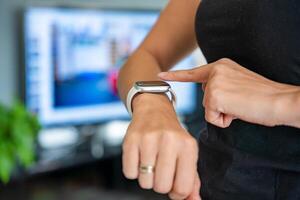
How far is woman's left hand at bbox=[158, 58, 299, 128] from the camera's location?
567 mm

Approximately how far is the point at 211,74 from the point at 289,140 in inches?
5.8

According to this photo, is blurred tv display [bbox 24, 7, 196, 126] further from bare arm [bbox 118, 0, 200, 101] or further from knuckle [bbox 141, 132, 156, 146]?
knuckle [bbox 141, 132, 156, 146]

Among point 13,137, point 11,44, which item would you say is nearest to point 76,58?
point 11,44

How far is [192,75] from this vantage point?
0.65m

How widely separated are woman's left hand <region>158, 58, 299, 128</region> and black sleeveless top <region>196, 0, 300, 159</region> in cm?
7

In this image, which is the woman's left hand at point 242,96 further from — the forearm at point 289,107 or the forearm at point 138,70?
the forearm at point 138,70

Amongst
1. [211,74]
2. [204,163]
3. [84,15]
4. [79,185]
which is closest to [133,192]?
[79,185]

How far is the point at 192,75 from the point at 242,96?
3.7 inches

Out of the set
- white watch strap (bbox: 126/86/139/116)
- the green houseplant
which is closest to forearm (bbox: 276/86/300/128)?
white watch strap (bbox: 126/86/139/116)

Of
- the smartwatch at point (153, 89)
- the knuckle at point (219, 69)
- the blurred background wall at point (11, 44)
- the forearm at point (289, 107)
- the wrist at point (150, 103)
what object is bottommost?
the blurred background wall at point (11, 44)

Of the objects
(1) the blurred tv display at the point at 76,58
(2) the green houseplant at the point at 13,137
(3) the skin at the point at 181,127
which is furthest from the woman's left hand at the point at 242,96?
(1) the blurred tv display at the point at 76,58

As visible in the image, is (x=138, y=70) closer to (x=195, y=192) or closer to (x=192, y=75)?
(x=192, y=75)

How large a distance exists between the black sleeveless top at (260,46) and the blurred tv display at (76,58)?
5.82 ft

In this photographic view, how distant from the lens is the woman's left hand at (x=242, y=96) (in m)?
0.57
